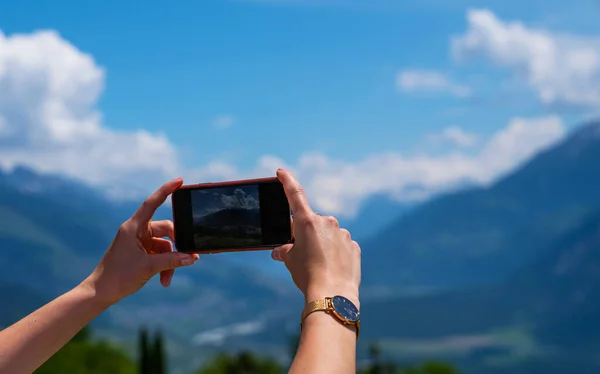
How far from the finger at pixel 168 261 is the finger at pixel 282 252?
1.34 feet

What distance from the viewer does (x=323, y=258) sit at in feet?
10.6

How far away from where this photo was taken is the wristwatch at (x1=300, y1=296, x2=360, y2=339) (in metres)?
3.01

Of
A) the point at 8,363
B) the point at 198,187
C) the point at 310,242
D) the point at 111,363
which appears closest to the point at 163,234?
the point at 198,187

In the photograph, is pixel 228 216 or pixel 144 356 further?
pixel 144 356

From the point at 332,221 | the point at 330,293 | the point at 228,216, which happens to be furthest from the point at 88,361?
the point at 330,293

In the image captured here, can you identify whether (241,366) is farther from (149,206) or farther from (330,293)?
(330,293)

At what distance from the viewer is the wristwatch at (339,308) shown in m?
3.01

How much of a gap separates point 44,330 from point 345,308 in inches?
63.0

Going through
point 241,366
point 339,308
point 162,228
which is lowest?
point 339,308

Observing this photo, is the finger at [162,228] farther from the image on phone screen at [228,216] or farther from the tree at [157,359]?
the tree at [157,359]

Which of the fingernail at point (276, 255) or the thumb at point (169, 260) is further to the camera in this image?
the thumb at point (169, 260)

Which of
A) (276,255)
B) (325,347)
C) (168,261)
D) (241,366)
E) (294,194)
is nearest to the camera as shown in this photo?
(325,347)

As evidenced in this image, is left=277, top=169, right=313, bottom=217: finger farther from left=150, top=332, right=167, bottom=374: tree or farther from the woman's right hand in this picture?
left=150, top=332, right=167, bottom=374: tree

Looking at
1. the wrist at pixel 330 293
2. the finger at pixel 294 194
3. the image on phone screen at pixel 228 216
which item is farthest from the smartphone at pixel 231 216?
the wrist at pixel 330 293
